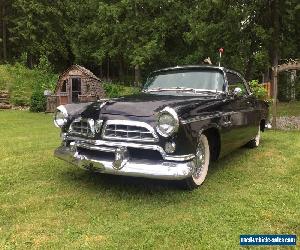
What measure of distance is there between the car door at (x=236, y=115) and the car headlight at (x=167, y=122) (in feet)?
4.62

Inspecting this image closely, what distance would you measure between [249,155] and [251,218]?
3446mm

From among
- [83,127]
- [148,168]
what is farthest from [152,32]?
[148,168]

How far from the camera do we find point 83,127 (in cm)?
545

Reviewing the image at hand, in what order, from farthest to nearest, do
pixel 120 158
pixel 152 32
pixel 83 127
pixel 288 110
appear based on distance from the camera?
pixel 152 32, pixel 288 110, pixel 83 127, pixel 120 158

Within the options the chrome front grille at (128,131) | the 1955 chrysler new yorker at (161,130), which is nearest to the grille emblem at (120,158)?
the 1955 chrysler new yorker at (161,130)

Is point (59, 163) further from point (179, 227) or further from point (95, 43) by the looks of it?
point (95, 43)

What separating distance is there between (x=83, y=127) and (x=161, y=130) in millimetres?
1192

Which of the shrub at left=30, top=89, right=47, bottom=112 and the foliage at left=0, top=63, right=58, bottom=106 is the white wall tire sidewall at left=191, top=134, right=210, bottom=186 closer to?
the shrub at left=30, top=89, right=47, bottom=112

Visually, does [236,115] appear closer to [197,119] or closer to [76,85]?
[197,119]

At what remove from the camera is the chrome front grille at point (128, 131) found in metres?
4.91

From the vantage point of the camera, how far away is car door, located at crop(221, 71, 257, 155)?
20.4 ft

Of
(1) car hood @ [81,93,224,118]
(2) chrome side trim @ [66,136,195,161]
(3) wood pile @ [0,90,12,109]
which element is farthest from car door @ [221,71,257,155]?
(3) wood pile @ [0,90,12,109]

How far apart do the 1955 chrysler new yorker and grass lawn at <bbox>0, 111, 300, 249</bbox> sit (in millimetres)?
392

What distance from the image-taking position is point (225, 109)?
6.22 m
